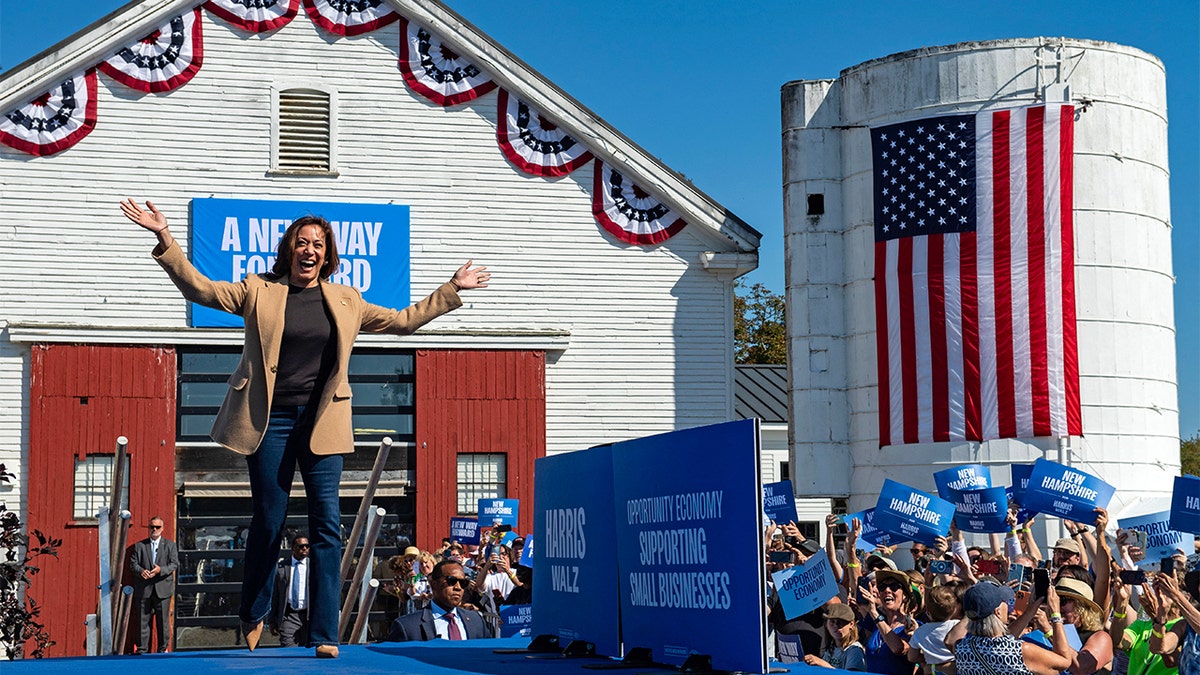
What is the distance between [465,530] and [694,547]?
14.9m

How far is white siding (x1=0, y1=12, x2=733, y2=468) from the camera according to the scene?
74.2 ft

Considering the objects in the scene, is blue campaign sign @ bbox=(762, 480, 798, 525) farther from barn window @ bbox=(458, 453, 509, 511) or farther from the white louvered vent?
the white louvered vent

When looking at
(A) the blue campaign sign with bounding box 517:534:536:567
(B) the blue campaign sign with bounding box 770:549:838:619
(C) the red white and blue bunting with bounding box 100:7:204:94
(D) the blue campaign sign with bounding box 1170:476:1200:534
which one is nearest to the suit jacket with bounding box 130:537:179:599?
(A) the blue campaign sign with bounding box 517:534:536:567

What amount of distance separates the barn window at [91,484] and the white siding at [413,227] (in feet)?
3.40

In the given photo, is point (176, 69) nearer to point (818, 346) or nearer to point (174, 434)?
point (174, 434)

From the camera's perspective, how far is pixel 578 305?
24500 millimetres

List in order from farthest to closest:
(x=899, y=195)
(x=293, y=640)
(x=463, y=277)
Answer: (x=899, y=195), (x=293, y=640), (x=463, y=277)

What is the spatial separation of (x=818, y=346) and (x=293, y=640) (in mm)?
13171

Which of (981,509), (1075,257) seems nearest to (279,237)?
(981,509)

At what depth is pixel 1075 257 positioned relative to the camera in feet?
84.4

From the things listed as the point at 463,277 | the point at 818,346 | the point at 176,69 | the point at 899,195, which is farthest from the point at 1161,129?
the point at 463,277

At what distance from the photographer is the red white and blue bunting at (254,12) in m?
23.4

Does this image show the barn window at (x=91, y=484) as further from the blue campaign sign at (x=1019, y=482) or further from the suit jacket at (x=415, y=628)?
the blue campaign sign at (x=1019, y=482)

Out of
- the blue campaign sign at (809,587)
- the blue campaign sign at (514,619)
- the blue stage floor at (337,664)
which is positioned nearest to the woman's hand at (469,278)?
the blue stage floor at (337,664)
